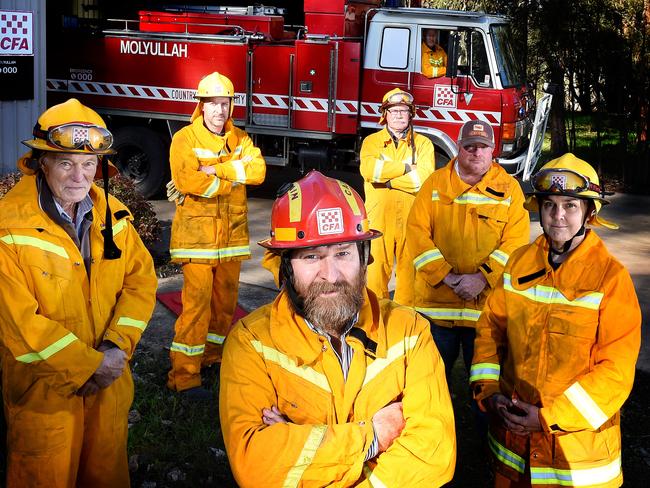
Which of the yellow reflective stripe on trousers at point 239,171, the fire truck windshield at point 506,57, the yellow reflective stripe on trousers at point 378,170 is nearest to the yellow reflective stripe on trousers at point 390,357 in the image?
the yellow reflective stripe on trousers at point 239,171

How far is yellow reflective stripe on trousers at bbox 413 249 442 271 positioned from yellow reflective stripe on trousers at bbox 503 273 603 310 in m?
1.27

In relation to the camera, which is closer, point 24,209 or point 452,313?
point 24,209

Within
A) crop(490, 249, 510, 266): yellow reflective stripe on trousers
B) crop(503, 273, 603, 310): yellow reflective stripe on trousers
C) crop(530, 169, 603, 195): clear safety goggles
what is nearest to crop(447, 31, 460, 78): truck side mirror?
crop(490, 249, 510, 266): yellow reflective stripe on trousers

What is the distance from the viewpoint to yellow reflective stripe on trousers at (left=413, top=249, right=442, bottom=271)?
4.96 meters

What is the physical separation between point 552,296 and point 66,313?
1.92m

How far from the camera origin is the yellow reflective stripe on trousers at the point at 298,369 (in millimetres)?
2656

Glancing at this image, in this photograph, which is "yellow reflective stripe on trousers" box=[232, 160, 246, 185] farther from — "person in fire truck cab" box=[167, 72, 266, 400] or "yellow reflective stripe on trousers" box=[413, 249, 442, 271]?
"yellow reflective stripe on trousers" box=[413, 249, 442, 271]

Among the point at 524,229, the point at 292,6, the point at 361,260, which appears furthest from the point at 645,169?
the point at 361,260

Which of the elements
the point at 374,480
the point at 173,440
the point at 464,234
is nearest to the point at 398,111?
the point at 464,234

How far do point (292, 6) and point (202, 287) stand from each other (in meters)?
9.68

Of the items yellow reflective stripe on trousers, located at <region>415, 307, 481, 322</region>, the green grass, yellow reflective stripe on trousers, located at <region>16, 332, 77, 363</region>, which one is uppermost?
yellow reflective stripe on trousers, located at <region>16, 332, 77, 363</region>

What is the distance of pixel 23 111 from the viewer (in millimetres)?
8648

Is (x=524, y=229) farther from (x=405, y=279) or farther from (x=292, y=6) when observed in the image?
(x=292, y=6)

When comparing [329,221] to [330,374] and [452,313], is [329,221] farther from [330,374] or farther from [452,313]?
[452,313]
